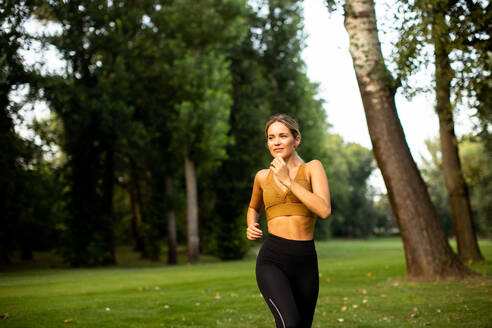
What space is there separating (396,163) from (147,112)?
19.9 meters

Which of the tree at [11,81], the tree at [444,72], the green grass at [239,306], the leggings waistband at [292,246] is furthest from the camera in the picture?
the tree at [11,81]

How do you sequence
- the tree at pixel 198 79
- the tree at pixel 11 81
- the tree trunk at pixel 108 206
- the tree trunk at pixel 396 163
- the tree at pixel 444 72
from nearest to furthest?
the tree at pixel 444 72 → the tree trunk at pixel 396 163 → the tree at pixel 11 81 → the tree at pixel 198 79 → the tree trunk at pixel 108 206

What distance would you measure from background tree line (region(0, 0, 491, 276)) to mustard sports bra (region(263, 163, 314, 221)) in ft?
66.9

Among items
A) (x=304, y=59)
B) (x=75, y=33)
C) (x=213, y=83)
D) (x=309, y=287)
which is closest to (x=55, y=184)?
(x=75, y=33)

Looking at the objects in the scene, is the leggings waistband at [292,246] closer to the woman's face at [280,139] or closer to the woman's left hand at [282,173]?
the woman's left hand at [282,173]

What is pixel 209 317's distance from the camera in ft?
29.9

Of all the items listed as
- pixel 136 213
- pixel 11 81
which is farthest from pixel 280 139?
pixel 136 213

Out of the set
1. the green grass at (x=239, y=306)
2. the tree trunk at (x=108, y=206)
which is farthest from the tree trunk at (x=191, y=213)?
the green grass at (x=239, y=306)

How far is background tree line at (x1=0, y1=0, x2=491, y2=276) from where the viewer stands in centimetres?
2495

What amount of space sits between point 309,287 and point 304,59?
34.4 metres

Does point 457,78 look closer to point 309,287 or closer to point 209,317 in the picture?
point 209,317

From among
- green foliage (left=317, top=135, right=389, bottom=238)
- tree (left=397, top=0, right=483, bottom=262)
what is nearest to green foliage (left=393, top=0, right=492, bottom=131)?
tree (left=397, top=0, right=483, bottom=262)

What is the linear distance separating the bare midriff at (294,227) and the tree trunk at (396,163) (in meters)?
9.52

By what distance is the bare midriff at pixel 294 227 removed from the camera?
3797mm
